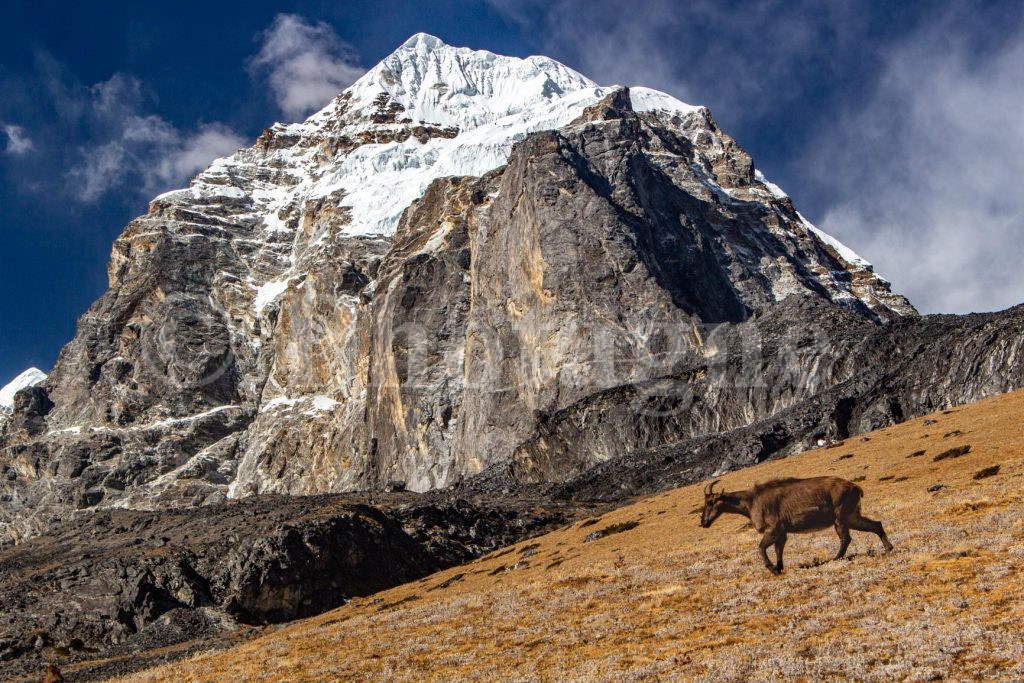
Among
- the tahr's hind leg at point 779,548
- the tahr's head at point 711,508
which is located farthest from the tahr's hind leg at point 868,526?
the tahr's head at point 711,508

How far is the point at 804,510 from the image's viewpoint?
20938 mm

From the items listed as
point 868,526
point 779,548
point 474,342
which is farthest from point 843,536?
point 474,342

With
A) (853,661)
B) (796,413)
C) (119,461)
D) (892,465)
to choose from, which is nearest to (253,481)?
(119,461)

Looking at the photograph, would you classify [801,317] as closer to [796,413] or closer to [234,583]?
[796,413]

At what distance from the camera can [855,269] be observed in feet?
646

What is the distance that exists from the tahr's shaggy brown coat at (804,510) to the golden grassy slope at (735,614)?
620 millimetres

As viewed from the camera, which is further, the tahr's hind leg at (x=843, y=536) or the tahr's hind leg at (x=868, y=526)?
the tahr's hind leg at (x=868, y=526)

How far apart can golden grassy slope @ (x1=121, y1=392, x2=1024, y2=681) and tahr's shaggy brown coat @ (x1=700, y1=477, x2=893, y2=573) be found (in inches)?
24.4

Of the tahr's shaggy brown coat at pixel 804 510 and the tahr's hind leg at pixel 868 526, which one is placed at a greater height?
the tahr's shaggy brown coat at pixel 804 510

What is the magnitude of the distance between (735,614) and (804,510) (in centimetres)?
303

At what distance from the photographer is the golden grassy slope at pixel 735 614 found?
15.4 m

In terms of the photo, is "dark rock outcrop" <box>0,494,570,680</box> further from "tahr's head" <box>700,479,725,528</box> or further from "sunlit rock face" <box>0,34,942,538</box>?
"sunlit rock face" <box>0,34,942,538</box>

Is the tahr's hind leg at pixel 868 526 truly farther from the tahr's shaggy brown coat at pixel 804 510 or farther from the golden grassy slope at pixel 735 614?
the golden grassy slope at pixel 735 614

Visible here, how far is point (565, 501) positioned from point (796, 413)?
17835mm
